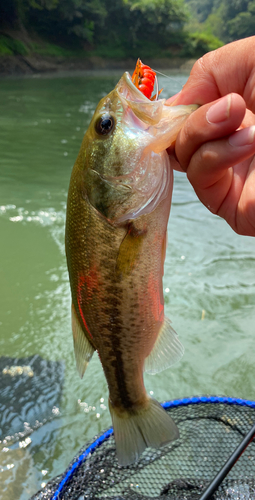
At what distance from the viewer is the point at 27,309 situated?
4746 millimetres

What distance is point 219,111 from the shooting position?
1.23m

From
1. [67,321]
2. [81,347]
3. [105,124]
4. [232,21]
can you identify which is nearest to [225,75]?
[105,124]

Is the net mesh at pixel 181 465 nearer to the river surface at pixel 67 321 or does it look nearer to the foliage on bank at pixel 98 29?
the river surface at pixel 67 321

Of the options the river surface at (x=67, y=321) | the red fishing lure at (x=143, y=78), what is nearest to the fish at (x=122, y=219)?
the red fishing lure at (x=143, y=78)

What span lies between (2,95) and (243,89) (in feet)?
78.9

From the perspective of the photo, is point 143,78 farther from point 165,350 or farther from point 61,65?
point 61,65

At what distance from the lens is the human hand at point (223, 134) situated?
4.17 feet

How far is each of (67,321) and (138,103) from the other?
11.6 ft

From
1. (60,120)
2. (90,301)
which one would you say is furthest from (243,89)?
(60,120)

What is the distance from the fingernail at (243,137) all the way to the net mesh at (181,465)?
197cm

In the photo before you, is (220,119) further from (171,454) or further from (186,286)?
(186,286)

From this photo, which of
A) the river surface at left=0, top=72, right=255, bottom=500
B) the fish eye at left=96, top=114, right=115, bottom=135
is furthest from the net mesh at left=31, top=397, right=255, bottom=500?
the fish eye at left=96, top=114, right=115, bottom=135

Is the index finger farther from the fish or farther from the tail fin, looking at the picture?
the tail fin

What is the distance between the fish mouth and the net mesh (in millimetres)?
2024
